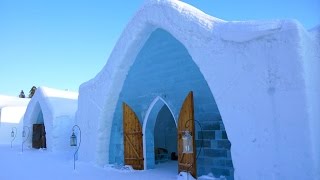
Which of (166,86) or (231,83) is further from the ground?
(166,86)

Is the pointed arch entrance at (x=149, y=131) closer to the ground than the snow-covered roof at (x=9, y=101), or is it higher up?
closer to the ground

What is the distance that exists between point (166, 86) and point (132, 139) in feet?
6.57

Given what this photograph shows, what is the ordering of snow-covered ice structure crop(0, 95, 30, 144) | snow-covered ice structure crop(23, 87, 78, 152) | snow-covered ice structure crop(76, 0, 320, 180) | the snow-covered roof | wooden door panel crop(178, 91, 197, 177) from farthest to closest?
the snow-covered roof
snow-covered ice structure crop(0, 95, 30, 144)
snow-covered ice structure crop(23, 87, 78, 152)
wooden door panel crop(178, 91, 197, 177)
snow-covered ice structure crop(76, 0, 320, 180)

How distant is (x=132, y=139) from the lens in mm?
9531

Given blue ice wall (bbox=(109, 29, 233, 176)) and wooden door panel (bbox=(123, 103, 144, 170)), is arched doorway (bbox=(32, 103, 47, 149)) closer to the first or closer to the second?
blue ice wall (bbox=(109, 29, 233, 176))

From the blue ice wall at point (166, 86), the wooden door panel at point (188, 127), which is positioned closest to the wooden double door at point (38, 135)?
the blue ice wall at point (166, 86)

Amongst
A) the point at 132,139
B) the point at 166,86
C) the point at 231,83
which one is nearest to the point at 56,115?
the point at 132,139

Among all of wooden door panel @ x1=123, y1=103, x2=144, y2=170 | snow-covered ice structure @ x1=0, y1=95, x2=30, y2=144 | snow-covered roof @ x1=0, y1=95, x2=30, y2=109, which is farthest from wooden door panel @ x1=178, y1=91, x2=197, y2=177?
snow-covered roof @ x1=0, y1=95, x2=30, y2=109

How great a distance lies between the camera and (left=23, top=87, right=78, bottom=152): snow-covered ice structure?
1638 centimetres

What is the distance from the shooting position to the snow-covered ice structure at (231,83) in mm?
5098

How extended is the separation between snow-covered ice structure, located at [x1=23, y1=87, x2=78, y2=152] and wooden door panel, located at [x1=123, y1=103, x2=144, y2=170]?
26.2 ft

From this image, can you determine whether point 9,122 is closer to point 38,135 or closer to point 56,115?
point 38,135

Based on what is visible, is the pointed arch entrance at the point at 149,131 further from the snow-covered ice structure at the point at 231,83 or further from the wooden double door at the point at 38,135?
the wooden double door at the point at 38,135

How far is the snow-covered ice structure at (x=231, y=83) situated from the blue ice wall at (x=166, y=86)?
0.03 meters
